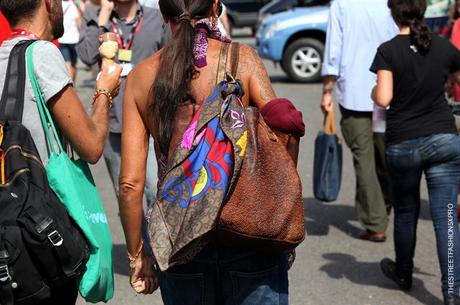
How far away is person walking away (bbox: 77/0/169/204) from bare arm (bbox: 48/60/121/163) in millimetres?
2313

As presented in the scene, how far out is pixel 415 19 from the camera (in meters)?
5.24

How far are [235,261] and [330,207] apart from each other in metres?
5.16

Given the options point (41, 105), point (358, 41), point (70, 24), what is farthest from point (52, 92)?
point (70, 24)

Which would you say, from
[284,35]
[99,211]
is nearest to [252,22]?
[284,35]

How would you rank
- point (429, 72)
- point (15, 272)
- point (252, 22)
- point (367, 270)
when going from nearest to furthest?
point (15, 272), point (429, 72), point (367, 270), point (252, 22)

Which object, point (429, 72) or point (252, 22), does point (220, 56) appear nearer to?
point (429, 72)

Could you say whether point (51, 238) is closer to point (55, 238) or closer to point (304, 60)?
point (55, 238)

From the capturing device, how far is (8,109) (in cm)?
324

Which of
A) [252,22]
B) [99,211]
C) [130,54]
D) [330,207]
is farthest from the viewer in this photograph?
[252,22]

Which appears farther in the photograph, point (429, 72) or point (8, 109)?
point (429, 72)

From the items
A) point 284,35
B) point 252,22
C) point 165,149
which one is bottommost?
point 252,22

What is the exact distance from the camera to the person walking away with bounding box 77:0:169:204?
5.81 metres

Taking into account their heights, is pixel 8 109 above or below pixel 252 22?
above

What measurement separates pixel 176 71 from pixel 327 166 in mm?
4163
